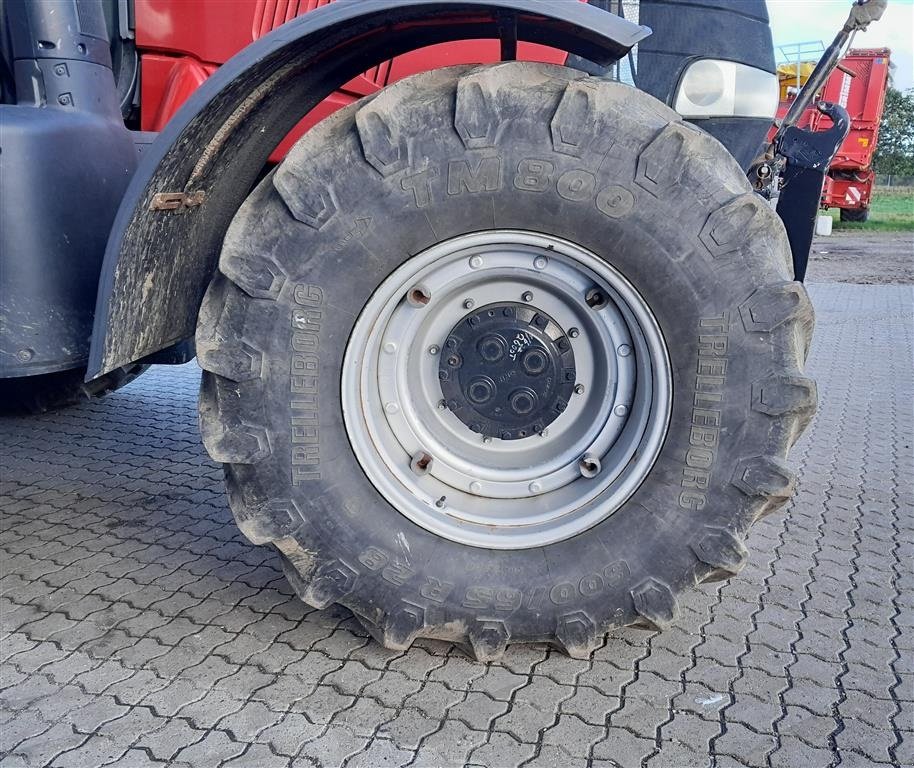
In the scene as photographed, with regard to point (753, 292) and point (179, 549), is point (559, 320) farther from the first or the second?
point (179, 549)

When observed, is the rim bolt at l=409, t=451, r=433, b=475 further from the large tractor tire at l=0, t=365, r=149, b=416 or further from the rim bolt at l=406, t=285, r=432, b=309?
the large tractor tire at l=0, t=365, r=149, b=416

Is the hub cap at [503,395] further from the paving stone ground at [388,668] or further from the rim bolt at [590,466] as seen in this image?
the paving stone ground at [388,668]

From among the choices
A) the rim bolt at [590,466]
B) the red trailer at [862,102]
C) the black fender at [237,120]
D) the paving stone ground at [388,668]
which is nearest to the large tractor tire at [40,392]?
the paving stone ground at [388,668]

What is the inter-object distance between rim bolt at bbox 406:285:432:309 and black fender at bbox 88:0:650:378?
65cm

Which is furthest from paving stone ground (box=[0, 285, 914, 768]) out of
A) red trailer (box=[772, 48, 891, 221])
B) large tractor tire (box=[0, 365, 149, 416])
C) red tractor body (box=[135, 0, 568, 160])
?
red trailer (box=[772, 48, 891, 221])

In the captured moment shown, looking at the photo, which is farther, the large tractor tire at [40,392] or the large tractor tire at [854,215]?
the large tractor tire at [854,215]

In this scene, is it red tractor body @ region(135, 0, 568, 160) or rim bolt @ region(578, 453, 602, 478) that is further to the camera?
red tractor body @ region(135, 0, 568, 160)

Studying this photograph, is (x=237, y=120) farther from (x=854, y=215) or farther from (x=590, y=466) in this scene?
(x=854, y=215)

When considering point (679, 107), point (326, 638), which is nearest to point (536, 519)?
point (326, 638)

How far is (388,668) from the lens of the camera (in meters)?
2.54

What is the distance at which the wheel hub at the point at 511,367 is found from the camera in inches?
99.5

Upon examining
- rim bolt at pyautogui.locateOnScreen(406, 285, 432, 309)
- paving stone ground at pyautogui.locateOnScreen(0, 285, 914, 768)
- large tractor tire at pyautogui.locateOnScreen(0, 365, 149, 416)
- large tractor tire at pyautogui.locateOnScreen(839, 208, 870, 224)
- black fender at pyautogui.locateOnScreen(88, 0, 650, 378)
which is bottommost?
large tractor tire at pyautogui.locateOnScreen(839, 208, 870, 224)

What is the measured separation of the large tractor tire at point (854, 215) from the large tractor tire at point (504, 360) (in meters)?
20.2

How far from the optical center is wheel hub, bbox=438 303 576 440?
2.53 metres
